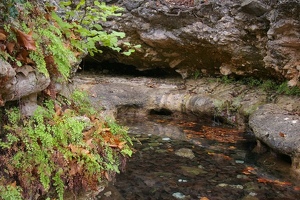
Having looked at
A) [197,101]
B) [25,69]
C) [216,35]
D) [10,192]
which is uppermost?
[216,35]

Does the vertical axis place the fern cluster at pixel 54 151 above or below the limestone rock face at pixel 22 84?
below

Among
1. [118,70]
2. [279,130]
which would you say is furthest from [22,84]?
[118,70]

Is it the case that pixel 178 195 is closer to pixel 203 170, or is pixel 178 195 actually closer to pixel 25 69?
pixel 203 170

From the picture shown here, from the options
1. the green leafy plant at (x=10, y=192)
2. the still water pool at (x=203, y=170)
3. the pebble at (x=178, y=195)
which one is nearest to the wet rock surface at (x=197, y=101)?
the still water pool at (x=203, y=170)

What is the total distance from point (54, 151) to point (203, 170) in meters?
3.09

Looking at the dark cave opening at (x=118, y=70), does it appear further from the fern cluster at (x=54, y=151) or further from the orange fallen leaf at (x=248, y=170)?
the fern cluster at (x=54, y=151)

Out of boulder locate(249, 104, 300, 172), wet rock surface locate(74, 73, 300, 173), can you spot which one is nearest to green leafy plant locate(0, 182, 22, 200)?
wet rock surface locate(74, 73, 300, 173)

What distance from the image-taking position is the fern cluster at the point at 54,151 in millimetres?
3301

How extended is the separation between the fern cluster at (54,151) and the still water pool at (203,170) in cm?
87

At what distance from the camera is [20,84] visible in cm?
352

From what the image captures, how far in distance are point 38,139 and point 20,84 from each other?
2.19ft

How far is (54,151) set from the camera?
11.9 ft

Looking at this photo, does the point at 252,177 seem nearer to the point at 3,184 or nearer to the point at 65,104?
the point at 65,104

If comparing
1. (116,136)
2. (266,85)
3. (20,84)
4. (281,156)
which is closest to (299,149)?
(281,156)
